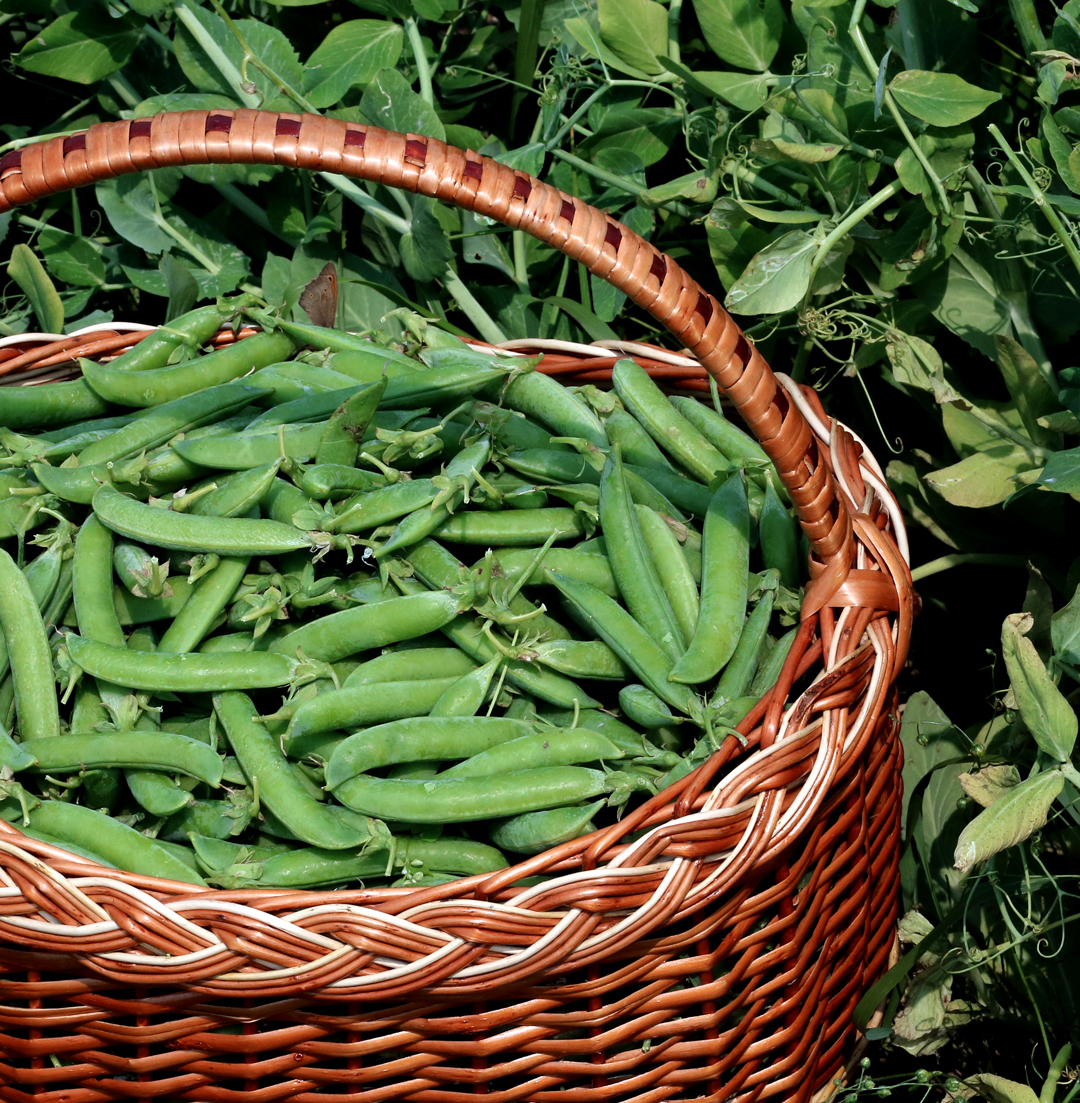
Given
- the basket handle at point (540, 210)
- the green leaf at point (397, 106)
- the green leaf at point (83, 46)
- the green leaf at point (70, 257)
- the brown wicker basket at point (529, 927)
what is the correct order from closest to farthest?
the brown wicker basket at point (529, 927), the basket handle at point (540, 210), the green leaf at point (397, 106), the green leaf at point (83, 46), the green leaf at point (70, 257)

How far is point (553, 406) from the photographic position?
1.67 metres

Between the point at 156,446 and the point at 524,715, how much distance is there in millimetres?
657

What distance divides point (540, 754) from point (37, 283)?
136cm

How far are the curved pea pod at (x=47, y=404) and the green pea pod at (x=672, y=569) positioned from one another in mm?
874

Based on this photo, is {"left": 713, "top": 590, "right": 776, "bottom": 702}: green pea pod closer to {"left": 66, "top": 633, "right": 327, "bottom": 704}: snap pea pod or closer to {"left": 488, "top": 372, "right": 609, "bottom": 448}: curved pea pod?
{"left": 488, "top": 372, "right": 609, "bottom": 448}: curved pea pod

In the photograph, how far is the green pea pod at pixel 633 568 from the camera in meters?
1.43

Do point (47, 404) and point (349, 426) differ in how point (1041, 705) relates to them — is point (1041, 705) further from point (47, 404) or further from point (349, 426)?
point (47, 404)

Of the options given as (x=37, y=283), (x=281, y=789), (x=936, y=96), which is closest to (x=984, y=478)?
(x=936, y=96)

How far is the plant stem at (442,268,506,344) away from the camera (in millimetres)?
2131

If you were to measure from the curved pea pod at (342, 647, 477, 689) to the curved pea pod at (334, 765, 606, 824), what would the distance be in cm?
16

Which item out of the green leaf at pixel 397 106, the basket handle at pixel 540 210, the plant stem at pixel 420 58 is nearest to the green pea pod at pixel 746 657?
the basket handle at pixel 540 210

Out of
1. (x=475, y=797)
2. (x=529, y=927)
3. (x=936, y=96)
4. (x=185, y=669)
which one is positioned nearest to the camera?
(x=529, y=927)

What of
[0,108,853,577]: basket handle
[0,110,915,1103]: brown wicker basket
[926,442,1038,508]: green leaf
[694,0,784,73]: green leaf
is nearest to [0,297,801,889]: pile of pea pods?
[0,110,915,1103]: brown wicker basket

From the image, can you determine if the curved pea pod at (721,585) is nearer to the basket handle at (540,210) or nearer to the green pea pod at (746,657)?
the green pea pod at (746,657)
